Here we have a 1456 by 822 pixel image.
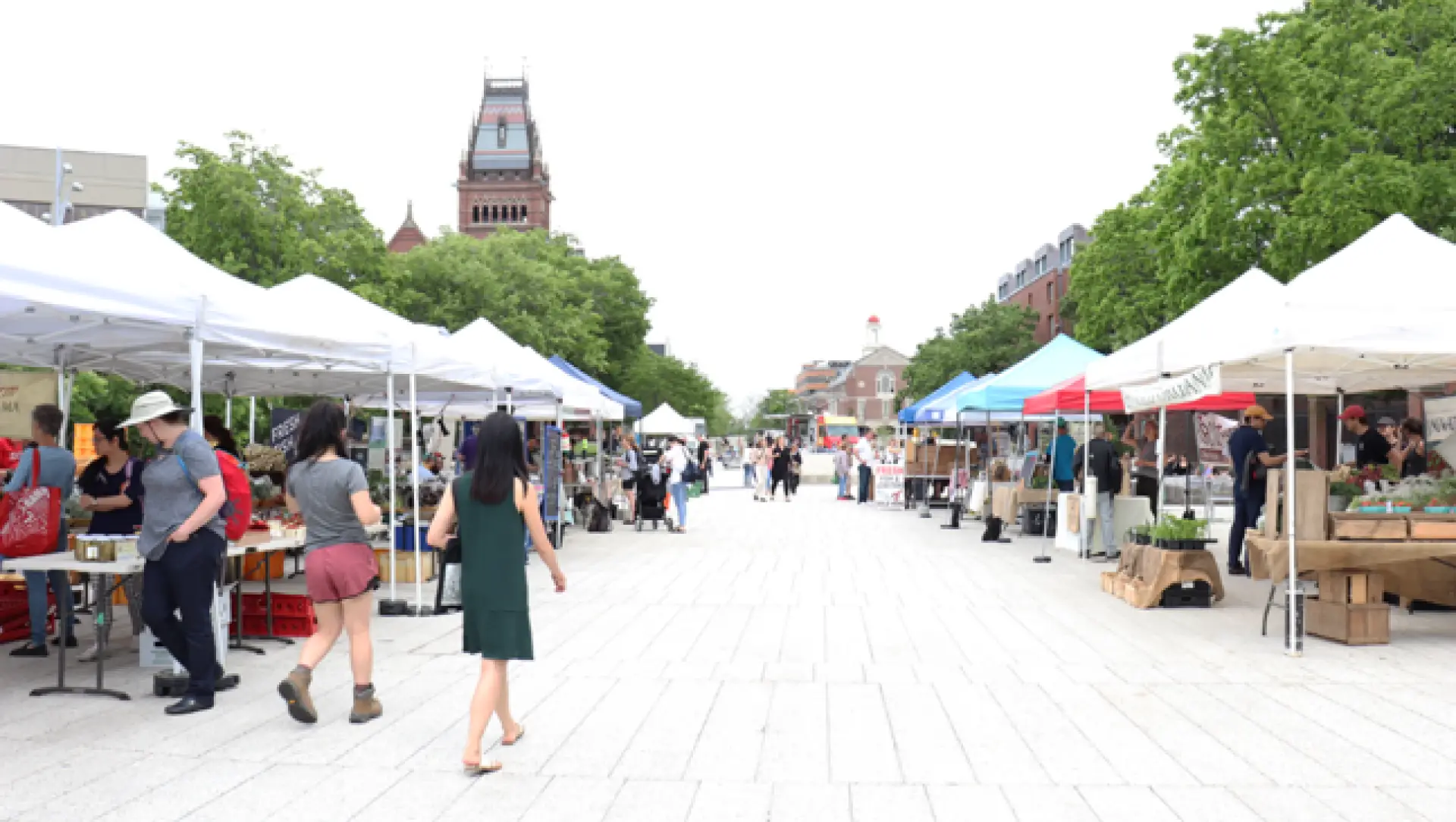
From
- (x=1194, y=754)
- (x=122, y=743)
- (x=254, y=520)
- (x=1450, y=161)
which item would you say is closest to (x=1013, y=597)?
(x=1194, y=754)

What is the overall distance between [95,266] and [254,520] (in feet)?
9.96

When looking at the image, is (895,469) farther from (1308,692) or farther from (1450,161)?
(1308,692)

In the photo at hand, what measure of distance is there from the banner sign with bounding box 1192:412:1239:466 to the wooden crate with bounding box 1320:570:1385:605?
620 inches

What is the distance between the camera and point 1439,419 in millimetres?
10945

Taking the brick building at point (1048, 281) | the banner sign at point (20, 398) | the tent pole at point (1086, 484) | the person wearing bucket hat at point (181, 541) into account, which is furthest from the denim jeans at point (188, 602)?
the brick building at point (1048, 281)

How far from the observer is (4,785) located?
4727 millimetres

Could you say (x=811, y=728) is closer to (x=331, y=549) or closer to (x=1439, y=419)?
(x=331, y=549)

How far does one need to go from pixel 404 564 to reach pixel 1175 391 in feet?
26.9

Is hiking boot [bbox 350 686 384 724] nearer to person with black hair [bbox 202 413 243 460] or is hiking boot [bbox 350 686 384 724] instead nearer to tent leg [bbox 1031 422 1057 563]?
person with black hair [bbox 202 413 243 460]

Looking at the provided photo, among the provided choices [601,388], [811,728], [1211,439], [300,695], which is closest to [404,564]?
[300,695]

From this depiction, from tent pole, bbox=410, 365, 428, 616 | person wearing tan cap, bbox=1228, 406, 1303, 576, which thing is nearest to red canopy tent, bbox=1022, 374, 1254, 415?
person wearing tan cap, bbox=1228, 406, 1303, 576

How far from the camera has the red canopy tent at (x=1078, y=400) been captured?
1495cm

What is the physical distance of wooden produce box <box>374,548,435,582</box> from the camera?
11.3 metres

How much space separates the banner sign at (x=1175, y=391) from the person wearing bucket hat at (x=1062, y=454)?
2.38 meters
